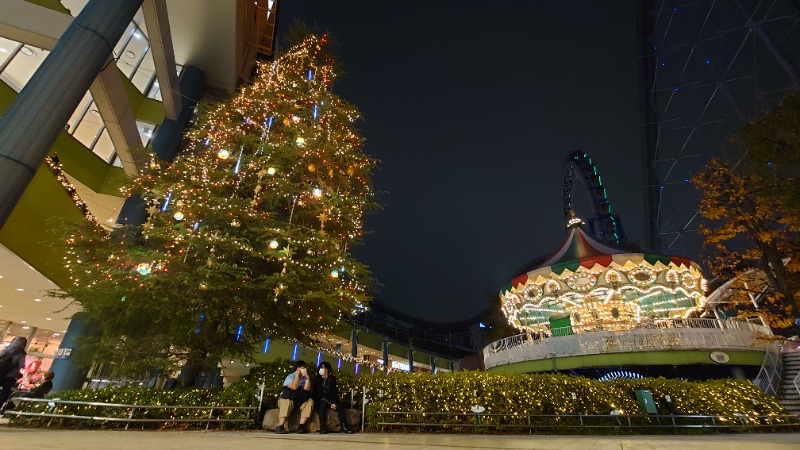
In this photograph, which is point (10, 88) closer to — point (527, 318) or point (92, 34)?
point (92, 34)

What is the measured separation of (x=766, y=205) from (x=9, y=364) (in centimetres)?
2092

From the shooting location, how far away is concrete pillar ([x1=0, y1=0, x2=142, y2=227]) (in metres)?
6.41

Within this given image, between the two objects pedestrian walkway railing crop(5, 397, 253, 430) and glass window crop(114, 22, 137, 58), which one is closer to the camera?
pedestrian walkway railing crop(5, 397, 253, 430)

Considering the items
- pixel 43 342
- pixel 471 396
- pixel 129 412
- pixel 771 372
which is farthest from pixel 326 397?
pixel 43 342

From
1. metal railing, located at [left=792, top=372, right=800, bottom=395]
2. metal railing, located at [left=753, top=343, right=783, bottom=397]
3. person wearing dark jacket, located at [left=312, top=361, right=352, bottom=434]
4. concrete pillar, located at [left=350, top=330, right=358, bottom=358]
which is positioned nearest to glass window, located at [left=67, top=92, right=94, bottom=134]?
person wearing dark jacket, located at [left=312, top=361, right=352, bottom=434]

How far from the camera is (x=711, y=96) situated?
2180 centimetres

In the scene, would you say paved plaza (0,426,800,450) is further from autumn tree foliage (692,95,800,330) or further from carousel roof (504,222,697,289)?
carousel roof (504,222,697,289)

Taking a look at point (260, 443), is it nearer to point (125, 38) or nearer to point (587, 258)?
point (587, 258)

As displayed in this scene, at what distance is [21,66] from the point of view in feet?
32.5

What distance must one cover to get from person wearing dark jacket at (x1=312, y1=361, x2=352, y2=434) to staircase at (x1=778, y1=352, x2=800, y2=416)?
14816 millimetres

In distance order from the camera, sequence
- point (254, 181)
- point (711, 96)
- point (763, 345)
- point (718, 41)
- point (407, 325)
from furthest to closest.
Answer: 1. point (407, 325)
2. point (711, 96)
3. point (718, 41)
4. point (763, 345)
5. point (254, 181)

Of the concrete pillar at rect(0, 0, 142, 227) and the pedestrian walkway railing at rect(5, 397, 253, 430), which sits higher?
the concrete pillar at rect(0, 0, 142, 227)

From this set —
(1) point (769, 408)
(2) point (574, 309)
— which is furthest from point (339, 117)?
(2) point (574, 309)

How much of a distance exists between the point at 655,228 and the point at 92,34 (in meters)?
37.0
